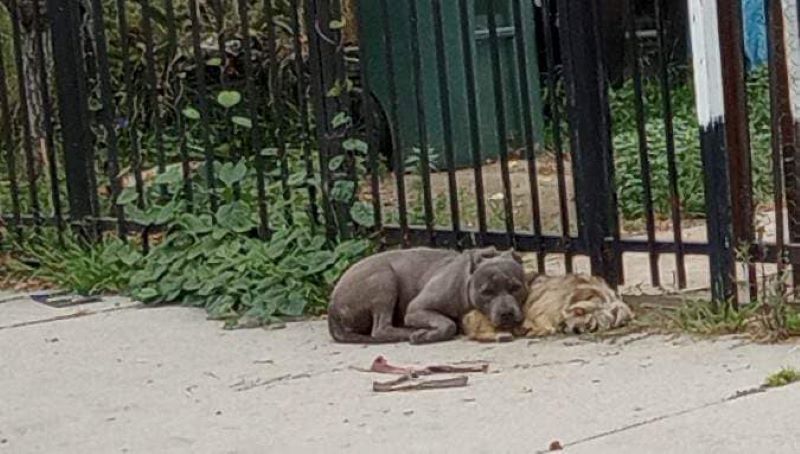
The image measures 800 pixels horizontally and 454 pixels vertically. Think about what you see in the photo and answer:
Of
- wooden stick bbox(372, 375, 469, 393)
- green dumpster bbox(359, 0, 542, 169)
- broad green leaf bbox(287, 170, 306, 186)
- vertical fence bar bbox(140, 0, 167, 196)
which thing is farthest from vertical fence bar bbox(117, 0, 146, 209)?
wooden stick bbox(372, 375, 469, 393)

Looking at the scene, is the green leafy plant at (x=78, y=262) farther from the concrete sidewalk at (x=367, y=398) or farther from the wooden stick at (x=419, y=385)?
the wooden stick at (x=419, y=385)

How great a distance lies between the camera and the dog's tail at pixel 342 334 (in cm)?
625

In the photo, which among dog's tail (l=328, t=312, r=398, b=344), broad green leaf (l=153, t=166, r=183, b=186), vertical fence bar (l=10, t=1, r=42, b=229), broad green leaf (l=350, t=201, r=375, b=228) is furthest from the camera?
vertical fence bar (l=10, t=1, r=42, b=229)

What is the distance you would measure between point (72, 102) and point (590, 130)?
9.63 feet

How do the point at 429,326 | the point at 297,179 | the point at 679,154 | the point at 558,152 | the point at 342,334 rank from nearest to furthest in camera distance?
1. the point at 429,326
2. the point at 342,334
3. the point at 558,152
4. the point at 297,179
5. the point at 679,154

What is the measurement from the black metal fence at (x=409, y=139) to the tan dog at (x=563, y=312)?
0.29 m

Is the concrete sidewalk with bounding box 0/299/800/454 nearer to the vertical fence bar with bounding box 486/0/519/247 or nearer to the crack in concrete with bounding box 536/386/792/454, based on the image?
the crack in concrete with bounding box 536/386/792/454

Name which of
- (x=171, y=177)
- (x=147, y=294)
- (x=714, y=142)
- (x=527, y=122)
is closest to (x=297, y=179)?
(x=171, y=177)

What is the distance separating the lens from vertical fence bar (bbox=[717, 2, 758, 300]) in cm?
589

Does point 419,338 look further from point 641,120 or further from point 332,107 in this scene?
point 332,107

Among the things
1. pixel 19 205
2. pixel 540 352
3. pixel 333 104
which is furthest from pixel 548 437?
pixel 19 205

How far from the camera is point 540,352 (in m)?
5.82

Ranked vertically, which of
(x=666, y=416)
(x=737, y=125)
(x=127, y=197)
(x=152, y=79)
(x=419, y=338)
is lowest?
(x=666, y=416)

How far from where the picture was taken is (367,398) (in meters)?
5.34
